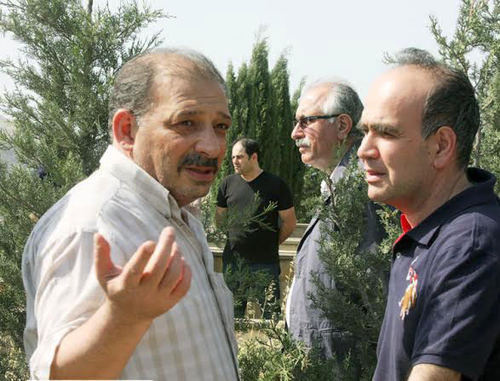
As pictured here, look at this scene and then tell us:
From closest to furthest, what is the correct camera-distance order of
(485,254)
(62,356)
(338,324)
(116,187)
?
(62,356), (485,254), (116,187), (338,324)

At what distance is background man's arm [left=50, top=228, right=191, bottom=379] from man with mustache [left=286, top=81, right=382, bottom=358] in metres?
1.87

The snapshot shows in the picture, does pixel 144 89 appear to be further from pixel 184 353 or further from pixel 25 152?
pixel 25 152

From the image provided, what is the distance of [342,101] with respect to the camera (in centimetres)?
396

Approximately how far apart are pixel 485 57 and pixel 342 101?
2.59ft

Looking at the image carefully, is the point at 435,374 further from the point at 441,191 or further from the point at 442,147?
the point at 442,147

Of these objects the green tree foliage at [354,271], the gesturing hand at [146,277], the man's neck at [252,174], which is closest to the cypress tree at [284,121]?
the man's neck at [252,174]

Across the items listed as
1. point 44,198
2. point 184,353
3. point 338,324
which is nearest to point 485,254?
point 184,353

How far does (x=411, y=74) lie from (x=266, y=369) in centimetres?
168

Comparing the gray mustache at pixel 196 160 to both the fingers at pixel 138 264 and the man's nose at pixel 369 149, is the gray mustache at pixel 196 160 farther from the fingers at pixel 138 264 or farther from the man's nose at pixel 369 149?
the fingers at pixel 138 264

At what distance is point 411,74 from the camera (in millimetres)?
2164

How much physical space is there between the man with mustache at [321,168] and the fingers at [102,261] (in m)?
1.93

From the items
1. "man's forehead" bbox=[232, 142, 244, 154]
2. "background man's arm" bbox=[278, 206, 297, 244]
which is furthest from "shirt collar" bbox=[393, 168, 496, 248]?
"man's forehead" bbox=[232, 142, 244, 154]

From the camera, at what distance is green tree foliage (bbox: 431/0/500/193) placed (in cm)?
355

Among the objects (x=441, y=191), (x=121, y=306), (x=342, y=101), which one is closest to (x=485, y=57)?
(x=342, y=101)
